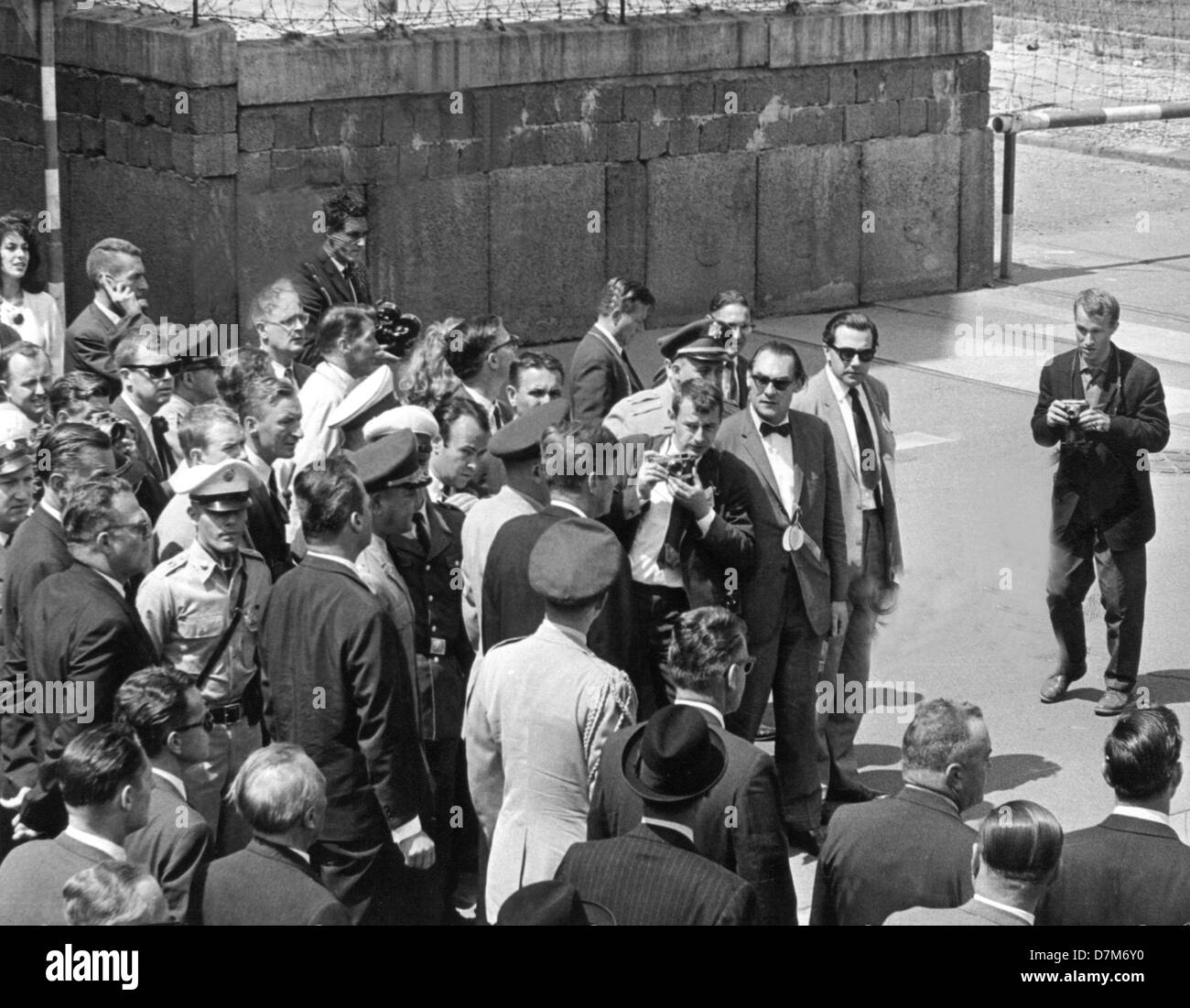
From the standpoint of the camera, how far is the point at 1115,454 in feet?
27.5

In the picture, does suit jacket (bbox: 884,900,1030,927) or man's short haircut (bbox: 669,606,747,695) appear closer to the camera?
suit jacket (bbox: 884,900,1030,927)

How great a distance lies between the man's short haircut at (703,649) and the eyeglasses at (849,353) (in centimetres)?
246

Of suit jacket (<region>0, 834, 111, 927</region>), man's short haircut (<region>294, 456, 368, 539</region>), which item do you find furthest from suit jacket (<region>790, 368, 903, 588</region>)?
suit jacket (<region>0, 834, 111, 927</region>)

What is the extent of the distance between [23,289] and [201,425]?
3528 millimetres

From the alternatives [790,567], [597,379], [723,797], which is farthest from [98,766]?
[597,379]

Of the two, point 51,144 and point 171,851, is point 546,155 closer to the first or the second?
point 51,144

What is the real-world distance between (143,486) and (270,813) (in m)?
2.64

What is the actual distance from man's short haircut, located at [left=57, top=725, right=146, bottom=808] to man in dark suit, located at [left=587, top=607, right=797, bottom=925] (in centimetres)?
120

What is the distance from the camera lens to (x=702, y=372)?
8.04 metres

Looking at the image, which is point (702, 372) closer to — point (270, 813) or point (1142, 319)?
point (270, 813)

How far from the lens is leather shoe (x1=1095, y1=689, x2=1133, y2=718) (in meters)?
8.44

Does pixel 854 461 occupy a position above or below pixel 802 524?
above

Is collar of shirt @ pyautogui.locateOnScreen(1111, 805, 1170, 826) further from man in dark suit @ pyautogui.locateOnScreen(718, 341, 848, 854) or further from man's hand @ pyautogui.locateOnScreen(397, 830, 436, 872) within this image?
man in dark suit @ pyautogui.locateOnScreen(718, 341, 848, 854)
